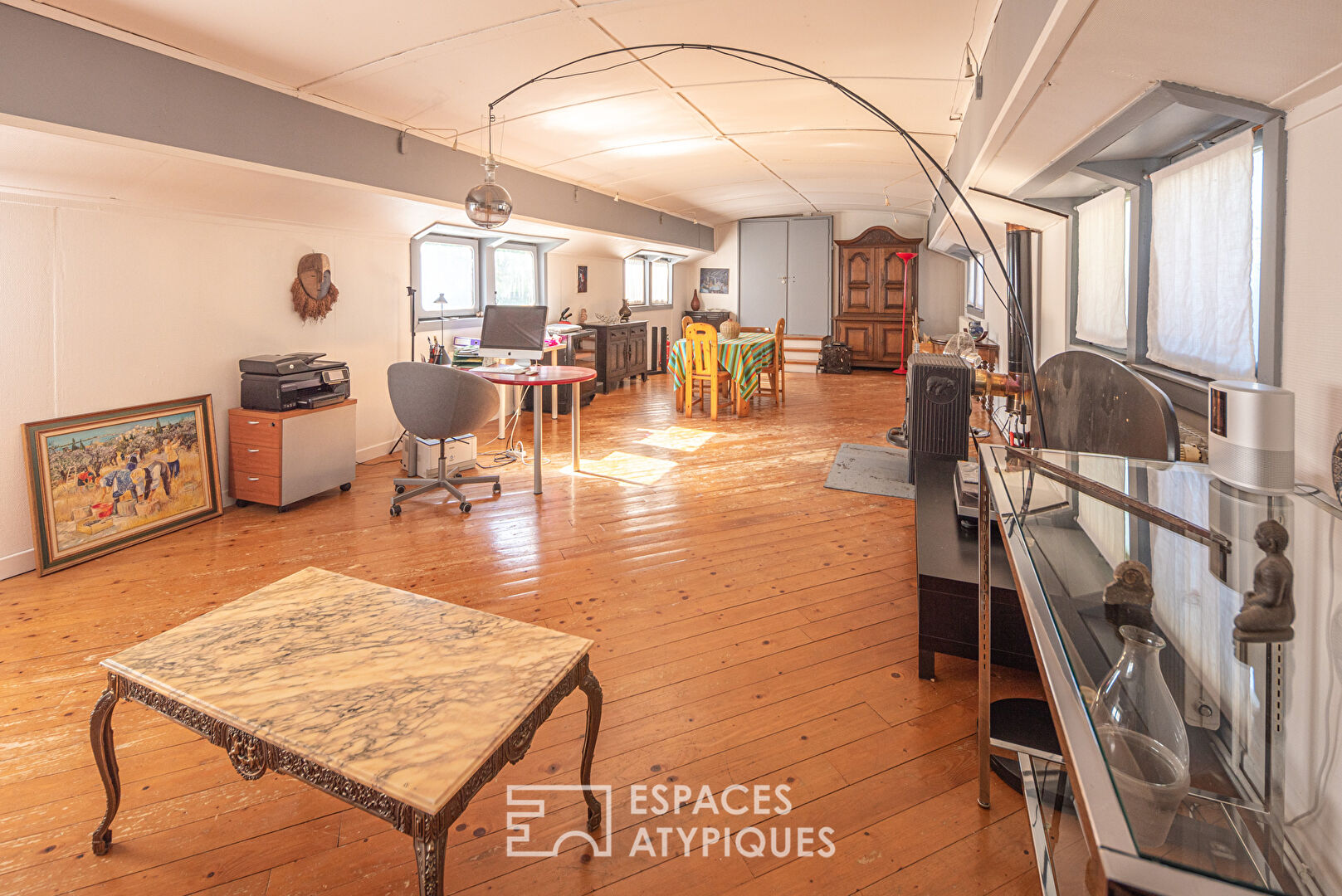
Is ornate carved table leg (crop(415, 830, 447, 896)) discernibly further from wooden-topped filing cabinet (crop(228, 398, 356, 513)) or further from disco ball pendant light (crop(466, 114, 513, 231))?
wooden-topped filing cabinet (crop(228, 398, 356, 513))

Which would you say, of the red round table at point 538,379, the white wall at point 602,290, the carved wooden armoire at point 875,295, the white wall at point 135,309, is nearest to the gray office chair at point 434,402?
the red round table at point 538,379

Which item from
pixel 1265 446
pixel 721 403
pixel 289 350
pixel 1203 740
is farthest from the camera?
pixel 721 403

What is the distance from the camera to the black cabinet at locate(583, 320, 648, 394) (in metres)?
9.20

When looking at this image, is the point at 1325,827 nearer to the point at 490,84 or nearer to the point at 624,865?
the point at 624,865

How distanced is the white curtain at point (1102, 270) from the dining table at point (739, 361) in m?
3.91

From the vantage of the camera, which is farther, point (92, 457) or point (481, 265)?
point (481, 265)

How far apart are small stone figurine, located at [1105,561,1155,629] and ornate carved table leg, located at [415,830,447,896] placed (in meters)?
1.06

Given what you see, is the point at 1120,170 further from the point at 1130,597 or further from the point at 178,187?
the point at 178,187

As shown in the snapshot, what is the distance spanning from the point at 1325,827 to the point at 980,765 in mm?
993

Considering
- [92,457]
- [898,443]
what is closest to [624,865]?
[92,457]

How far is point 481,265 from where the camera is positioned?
7.30 m

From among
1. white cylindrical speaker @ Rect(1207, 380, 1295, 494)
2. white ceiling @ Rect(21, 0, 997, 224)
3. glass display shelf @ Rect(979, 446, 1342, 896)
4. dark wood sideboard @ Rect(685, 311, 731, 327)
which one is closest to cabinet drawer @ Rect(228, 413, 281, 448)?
white ceiling @ Rect(21, 0, 997, 224)

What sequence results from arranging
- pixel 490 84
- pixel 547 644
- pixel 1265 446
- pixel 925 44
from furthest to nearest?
pixel 490 84
pixel 925 44
pixel 547 644
pixel 1265 446

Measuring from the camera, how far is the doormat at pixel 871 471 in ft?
15.2
